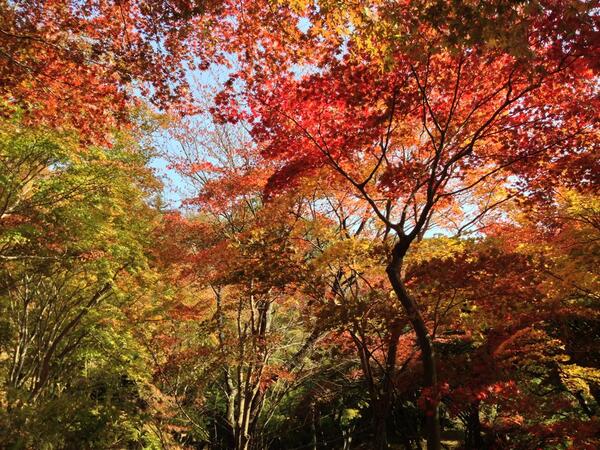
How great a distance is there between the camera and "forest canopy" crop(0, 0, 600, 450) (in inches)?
210

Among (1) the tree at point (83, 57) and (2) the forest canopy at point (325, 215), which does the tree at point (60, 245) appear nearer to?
(2) the forest canopy at point (325, 215)

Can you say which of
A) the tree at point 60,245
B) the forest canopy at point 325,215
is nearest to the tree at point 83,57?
the forest canopy at point 325,215

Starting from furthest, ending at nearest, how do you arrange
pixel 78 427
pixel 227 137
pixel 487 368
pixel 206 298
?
1. pixel 206 298
2. pixel 227 137
3. pixel 78 427
4. pixel 487 368

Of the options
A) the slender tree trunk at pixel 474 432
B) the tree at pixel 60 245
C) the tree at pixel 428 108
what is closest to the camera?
the tree at pixel 428 108

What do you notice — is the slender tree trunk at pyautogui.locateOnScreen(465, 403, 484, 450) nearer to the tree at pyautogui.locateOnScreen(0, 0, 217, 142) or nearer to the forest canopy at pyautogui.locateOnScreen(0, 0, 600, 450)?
the forest canopy at pyautogui.locateOnScreen(0, 0, 600, 450)

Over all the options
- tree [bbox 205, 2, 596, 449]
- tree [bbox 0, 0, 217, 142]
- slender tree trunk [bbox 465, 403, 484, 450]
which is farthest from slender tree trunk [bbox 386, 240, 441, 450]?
slender tree trunk [bbox 465, 403, 484, 450]

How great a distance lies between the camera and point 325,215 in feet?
37.1

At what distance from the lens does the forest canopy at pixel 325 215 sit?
5.34 m

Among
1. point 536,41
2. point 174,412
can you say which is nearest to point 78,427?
point 174,412

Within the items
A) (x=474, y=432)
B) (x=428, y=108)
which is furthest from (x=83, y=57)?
(x=474, y=432)

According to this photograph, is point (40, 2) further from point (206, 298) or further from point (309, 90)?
point (206, 298)

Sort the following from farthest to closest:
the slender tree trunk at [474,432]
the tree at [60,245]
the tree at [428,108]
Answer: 1. the slender tree trunk at [474,432]
2. the tree at [60,245]
3. the tree at [428,108]

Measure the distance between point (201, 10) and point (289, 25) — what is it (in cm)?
119

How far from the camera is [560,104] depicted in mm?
5684
